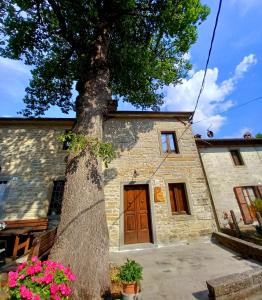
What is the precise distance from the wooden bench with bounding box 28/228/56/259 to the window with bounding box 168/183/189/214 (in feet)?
16.5

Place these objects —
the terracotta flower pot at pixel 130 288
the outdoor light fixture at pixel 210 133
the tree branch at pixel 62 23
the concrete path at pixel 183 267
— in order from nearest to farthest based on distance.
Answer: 1. the terracotta flower pot at pixel 130 288
2. the concrete path at pixel 183 267
3. the tree branch at pixel 62 23
4. the outdoor light fixture at pixel 210 133

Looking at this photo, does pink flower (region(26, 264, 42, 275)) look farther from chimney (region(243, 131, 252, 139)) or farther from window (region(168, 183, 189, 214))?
chimney (region(243, 131, 252, 139))

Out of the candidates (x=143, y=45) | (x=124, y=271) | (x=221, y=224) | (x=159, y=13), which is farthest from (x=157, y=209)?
(x=159, y=13)

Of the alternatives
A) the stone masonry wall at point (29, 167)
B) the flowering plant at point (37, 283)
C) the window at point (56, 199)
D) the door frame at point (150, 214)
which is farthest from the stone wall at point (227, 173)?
the flowering plant at point (37, 283)

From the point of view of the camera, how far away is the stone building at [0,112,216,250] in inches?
294

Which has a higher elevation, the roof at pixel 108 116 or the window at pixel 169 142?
the roof at pixel 108 116

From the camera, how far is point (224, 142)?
426 inches

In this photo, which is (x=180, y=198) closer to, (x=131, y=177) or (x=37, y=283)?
(x=131, y=177)

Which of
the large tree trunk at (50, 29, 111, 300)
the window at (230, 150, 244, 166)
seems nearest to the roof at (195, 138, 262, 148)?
the window at (230, 150, 244, 166)

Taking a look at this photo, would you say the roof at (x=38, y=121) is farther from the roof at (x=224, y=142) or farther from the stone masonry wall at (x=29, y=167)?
the roof at (x=224, y=142)

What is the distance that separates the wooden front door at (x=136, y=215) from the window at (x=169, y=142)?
7.49 ft

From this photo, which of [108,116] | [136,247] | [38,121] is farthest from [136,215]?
[38,121]

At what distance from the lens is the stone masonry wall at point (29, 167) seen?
7781mm

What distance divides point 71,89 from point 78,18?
11.4ft
